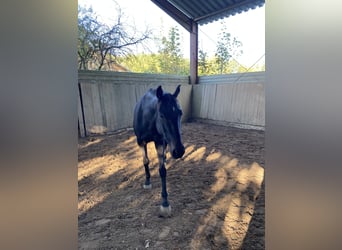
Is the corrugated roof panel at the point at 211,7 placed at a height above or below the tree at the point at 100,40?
above

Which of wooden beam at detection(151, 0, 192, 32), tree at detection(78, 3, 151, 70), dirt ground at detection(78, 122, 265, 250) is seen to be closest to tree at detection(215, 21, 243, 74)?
wooden beam at detection(151, 0, 192, 32)

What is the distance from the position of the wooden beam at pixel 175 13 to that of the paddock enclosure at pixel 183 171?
1080mm

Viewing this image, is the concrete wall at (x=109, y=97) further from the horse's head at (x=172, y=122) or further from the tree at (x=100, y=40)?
the horse's head at (x=172, y=122)

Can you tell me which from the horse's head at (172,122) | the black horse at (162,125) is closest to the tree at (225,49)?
the black horse at (162,125)

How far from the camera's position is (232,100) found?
429 cm

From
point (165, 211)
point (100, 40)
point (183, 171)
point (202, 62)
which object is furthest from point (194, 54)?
point (165, 211)

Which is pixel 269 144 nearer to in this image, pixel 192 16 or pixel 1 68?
pixel 1 68

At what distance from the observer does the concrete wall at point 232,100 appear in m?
3.90

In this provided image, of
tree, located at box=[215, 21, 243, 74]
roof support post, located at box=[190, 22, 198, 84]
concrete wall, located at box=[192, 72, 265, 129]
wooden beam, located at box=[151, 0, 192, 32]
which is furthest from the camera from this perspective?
roof support post, located at box=[190, 22, 198, 84]

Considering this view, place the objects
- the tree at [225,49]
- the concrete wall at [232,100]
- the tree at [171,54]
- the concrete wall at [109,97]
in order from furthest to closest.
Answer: the tree at [171,54]
the tree at [225,49]
the concrete wall at [232,100]
the concrete wall at [109,97]

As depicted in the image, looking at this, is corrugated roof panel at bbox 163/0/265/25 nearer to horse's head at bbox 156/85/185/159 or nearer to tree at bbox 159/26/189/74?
tree at bbox 159/26/189/74

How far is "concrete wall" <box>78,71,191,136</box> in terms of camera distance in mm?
3525

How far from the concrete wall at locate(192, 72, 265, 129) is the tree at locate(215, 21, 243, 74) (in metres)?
0.34

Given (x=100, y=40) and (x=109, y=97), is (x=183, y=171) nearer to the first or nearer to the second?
(x=109, y=97)
